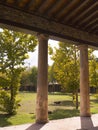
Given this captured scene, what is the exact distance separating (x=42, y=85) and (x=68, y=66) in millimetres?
9646

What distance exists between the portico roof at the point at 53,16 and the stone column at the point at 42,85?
0.63 m

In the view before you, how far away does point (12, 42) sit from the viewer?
16.8 meters

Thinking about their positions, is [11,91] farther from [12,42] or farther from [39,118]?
[39,118]

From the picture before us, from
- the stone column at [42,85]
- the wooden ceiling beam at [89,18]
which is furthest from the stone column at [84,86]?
the stone column at [42,85]

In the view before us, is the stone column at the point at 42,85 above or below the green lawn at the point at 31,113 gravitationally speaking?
above

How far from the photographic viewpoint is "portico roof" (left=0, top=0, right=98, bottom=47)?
9.55 metres

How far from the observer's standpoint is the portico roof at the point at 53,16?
31.3 feet

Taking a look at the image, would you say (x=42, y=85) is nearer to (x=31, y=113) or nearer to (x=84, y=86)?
(x=84, y=86)

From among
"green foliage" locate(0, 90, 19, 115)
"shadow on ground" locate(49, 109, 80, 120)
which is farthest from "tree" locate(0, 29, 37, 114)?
"shadow on ground" locate(49, 109, 80, 120)

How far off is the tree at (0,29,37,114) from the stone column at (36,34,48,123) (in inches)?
234

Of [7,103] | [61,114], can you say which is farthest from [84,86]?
[7,103]

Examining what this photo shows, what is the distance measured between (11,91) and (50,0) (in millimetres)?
8923

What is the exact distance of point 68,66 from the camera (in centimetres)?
2014

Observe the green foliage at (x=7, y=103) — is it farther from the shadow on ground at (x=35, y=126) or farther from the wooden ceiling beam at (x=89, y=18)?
the wooden ceiling beam at (x=89, y=18)
